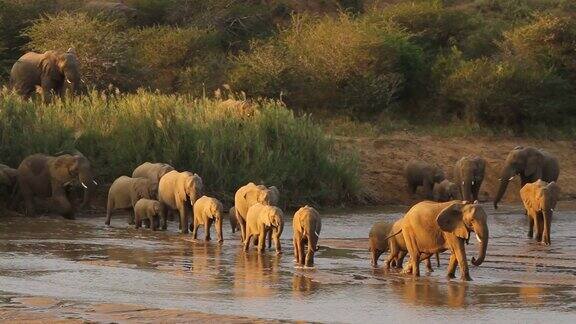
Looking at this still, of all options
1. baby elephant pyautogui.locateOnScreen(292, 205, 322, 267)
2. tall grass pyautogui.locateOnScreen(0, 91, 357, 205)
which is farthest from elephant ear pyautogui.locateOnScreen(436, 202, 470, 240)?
tall grass pyautogui.locateOnScreen(0, 91, 357, 205)

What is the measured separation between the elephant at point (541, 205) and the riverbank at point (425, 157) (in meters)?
5.98

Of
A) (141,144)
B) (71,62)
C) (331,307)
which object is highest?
(71,62)

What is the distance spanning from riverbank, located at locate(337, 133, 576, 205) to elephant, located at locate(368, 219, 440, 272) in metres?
9.95

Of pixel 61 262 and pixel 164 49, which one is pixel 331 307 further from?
pixel 164 49

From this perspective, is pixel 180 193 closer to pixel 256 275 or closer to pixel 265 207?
pixel 265 207

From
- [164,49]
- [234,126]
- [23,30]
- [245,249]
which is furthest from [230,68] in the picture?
[245,249]

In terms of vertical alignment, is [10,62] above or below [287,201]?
above

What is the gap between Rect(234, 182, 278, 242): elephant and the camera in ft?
66.6

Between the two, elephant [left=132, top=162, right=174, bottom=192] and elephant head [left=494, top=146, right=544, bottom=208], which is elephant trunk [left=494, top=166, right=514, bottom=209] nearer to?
elephant head [left=494, top=146, right=544, bottom=208]

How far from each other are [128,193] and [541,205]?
20.3 ft

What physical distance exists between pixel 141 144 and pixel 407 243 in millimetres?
9849

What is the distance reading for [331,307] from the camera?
561 inches

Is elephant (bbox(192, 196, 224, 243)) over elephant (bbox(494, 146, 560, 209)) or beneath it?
beneath

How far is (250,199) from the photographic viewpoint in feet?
67.9
